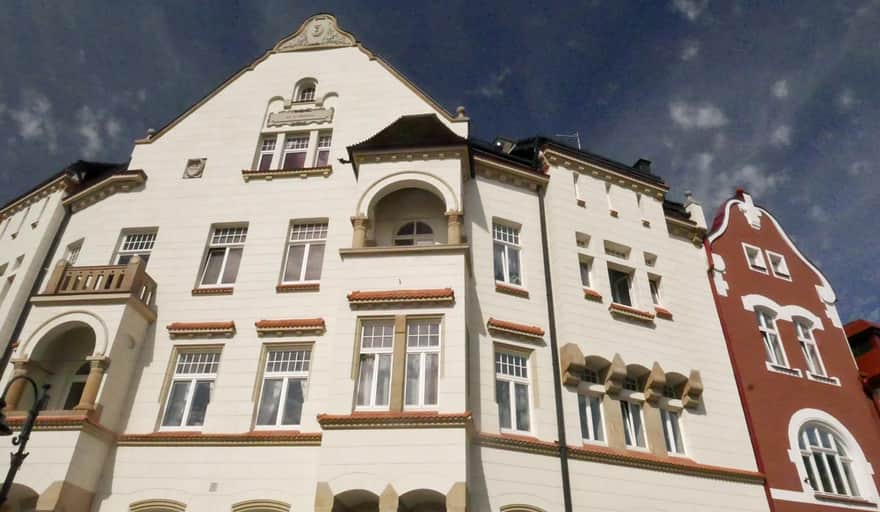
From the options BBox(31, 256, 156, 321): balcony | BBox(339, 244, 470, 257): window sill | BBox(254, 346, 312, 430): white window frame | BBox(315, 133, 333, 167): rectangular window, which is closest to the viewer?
BBox(254, 346, 312, 430): white window frame

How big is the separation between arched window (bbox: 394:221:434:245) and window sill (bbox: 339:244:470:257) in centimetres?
179

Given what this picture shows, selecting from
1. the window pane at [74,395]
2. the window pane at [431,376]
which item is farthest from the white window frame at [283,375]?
the window pane at [74,395]

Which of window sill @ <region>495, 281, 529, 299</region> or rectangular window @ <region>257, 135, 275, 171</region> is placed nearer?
window sill @ <region>495, 281, 529, 299</region>

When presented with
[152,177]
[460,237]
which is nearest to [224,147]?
[152,177]

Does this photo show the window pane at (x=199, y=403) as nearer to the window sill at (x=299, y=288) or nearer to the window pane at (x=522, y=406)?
the window sill at (x=299, y=288)

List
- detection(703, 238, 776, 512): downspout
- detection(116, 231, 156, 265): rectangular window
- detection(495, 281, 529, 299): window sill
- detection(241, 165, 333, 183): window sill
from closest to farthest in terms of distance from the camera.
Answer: detection(703, 238, 776, 512): downspout
detection(495, 281, 529, 299): window sill
detection(116, 231, 156, 265): rectangular window
detection(241, 165, 333, 183): window sill

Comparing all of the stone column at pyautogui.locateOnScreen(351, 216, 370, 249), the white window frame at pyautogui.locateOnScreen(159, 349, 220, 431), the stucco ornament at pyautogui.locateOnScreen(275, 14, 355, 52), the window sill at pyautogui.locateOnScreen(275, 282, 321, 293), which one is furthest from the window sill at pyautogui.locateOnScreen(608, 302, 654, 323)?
the stucco ornament at pyautogui.locateOnScreen(275, 14, 355, 52)

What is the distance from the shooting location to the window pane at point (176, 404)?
57.2 feet

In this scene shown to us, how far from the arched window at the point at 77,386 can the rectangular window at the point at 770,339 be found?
23.0 metres

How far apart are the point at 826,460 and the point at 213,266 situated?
71.2 feet

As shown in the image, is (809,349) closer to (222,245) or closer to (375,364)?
(375,364)

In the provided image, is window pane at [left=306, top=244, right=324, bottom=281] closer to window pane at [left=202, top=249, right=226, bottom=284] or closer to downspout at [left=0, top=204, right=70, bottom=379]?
window pane at [left=202, top=249, right=226, bottom=284]

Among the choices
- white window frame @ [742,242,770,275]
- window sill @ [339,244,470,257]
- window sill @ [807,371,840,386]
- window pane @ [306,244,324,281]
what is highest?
white window frame @ [742,242,770,275]

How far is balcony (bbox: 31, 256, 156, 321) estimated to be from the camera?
1800cm
